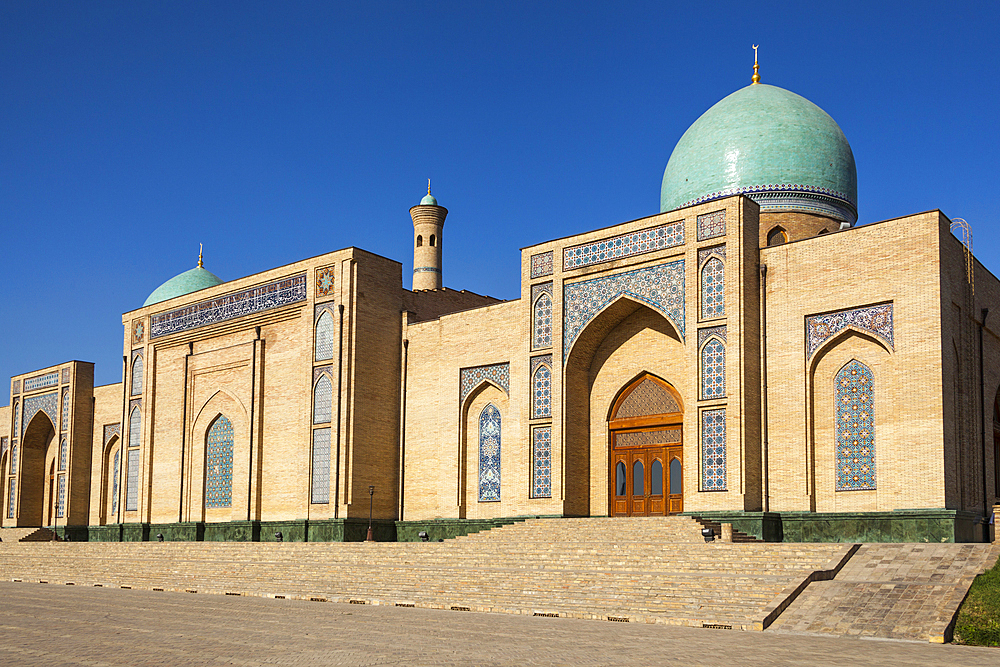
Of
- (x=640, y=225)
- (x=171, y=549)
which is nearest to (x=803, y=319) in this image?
(x=640, y=225)

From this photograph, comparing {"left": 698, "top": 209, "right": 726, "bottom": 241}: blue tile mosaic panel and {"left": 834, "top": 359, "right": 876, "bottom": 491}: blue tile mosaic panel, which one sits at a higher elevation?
{"left": 698, "top": 209, "right": 726, "bottom": 241}: blue tile mosaic panel

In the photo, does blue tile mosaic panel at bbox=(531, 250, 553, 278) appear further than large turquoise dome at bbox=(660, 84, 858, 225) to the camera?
No

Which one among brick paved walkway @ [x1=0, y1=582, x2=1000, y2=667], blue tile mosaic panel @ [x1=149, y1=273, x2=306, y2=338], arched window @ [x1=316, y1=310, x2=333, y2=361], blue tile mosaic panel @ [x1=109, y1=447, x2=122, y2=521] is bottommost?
brick paved walkway @ [x1=0, y1=582, x2=1000, y2=667]

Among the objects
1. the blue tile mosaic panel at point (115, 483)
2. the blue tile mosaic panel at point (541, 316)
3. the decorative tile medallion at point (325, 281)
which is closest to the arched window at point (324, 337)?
the decorative tile medallion at point (325, 281)

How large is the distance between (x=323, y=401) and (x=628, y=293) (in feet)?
21.1

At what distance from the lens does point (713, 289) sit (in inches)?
587

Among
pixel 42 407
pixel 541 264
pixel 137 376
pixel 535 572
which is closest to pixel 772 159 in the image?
pixel 541 264

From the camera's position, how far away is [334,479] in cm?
1853

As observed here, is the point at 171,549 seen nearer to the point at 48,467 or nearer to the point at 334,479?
the point at 334,479

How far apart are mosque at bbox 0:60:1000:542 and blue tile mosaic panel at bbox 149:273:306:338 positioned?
55 millimetres

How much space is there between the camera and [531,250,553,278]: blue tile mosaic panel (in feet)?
56.2

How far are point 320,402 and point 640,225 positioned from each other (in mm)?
7068

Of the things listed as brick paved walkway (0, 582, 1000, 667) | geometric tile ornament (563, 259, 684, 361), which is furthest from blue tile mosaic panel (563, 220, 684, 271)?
brick paved walkway (0, 582, 1000, 667)

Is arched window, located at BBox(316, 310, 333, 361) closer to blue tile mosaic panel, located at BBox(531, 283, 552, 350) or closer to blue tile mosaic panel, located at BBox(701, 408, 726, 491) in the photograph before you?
blue tile mosaic panel, located at BBox(531, 283, 552, 350)
